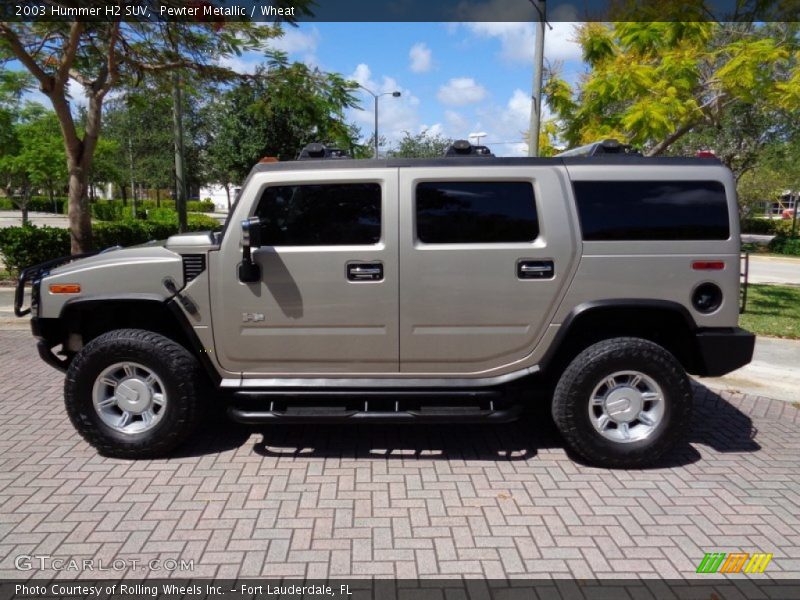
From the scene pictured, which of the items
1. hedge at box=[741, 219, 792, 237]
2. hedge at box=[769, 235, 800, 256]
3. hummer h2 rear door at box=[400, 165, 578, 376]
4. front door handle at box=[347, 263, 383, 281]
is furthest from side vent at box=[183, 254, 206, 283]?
hedge at box=[741, 219, 792, 237]

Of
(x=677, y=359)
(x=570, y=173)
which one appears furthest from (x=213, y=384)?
(x=677, y=359)

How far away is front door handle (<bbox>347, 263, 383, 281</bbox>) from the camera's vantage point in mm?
3850

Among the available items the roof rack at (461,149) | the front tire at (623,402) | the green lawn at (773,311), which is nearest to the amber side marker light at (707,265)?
the front tire at (623,402)

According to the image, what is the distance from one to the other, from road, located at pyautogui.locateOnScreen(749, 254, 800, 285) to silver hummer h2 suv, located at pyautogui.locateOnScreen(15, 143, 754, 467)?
13006 mm

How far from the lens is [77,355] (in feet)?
13.1

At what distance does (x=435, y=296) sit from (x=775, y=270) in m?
19.0

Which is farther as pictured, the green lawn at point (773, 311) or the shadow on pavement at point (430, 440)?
the green lawn at point (773, 311)

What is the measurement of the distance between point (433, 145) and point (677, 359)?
124 ft

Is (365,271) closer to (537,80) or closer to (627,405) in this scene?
(627,405)

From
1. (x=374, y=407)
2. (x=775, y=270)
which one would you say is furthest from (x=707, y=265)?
(x=775, y=270)

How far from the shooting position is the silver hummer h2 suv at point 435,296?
3.85 m

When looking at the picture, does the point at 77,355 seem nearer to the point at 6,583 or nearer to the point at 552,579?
the point at 6,583

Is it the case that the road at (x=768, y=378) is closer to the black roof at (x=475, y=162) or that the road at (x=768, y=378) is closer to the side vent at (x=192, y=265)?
the black roof at (x=475, y=162)

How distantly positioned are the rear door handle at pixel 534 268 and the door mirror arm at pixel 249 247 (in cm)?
170
